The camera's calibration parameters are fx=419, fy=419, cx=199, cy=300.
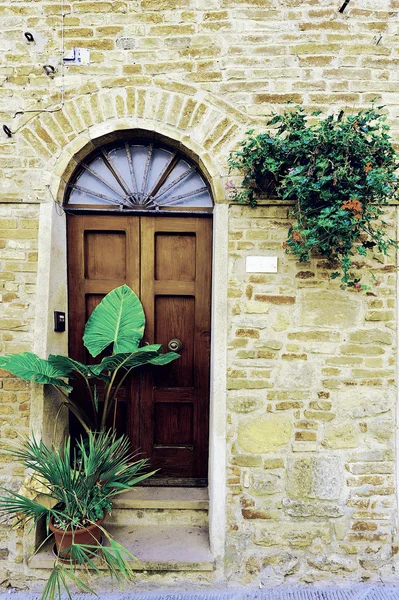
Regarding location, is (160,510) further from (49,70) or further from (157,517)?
(49,70)

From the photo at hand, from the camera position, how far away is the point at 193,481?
11.2 feet

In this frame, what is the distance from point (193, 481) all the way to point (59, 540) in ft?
3.56

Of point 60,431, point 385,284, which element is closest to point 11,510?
point 60,431

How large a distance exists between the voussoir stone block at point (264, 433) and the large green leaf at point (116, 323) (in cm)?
103

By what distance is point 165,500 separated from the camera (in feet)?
10.6

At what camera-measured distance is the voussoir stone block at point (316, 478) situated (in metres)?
3.02

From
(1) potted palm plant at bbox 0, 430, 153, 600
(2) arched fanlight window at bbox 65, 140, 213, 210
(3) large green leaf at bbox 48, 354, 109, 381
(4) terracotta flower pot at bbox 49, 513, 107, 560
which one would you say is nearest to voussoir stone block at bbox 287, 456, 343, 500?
(1) potted palm plant at bbox 0, 430, 153, 600

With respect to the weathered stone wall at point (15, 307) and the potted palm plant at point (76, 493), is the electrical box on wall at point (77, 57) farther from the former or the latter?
the potted palm plant at point (76, 493)

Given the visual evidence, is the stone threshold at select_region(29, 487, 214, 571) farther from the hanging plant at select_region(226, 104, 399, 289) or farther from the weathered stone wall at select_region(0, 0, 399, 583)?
the hanging plant at select_region(226, 104, 399, 289)

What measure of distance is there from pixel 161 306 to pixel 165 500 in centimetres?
150

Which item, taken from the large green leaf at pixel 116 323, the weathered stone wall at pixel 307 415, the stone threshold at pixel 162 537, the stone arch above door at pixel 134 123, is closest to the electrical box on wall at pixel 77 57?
the stone arch above door at pixel 134 123

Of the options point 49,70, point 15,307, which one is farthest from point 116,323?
point 49,70

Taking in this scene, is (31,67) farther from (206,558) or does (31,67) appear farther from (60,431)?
(206,558)

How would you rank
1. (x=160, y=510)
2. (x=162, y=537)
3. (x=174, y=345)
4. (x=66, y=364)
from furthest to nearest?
1. (x=174, y=345)
2. (x=160, y=510)
3. (x=162, y=537)
4. (x=66, y=364)
